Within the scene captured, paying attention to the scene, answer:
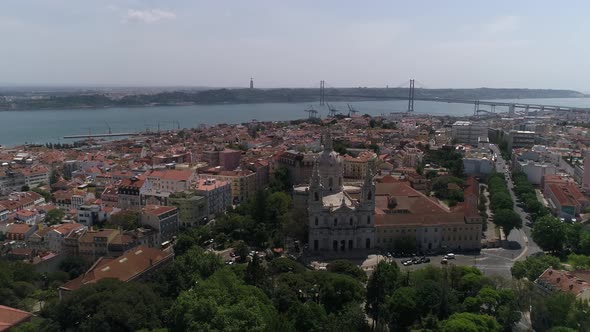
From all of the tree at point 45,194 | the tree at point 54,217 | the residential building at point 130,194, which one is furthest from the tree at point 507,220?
the tree at point 45,194

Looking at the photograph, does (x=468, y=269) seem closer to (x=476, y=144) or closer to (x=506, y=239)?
(x=506, y=239)

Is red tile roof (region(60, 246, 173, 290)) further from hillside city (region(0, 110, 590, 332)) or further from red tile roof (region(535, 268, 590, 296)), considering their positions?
red tile roof (region(535, 268, 590, 296))

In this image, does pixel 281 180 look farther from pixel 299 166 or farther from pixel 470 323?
pixel 470 323

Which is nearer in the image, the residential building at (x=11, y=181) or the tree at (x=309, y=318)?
the tree at (x=309, y=318)

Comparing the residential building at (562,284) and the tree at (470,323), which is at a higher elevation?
the residential building at (562,284)

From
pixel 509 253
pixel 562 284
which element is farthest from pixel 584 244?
pixel 562 284

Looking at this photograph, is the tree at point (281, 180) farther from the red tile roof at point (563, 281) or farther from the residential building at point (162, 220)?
the red tile roof at point (563, 281)

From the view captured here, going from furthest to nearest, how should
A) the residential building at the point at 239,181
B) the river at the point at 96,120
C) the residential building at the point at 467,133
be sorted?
the river at the point at 96,120, the residential building at the point at 467,133, the residential building at the point at 239,181
